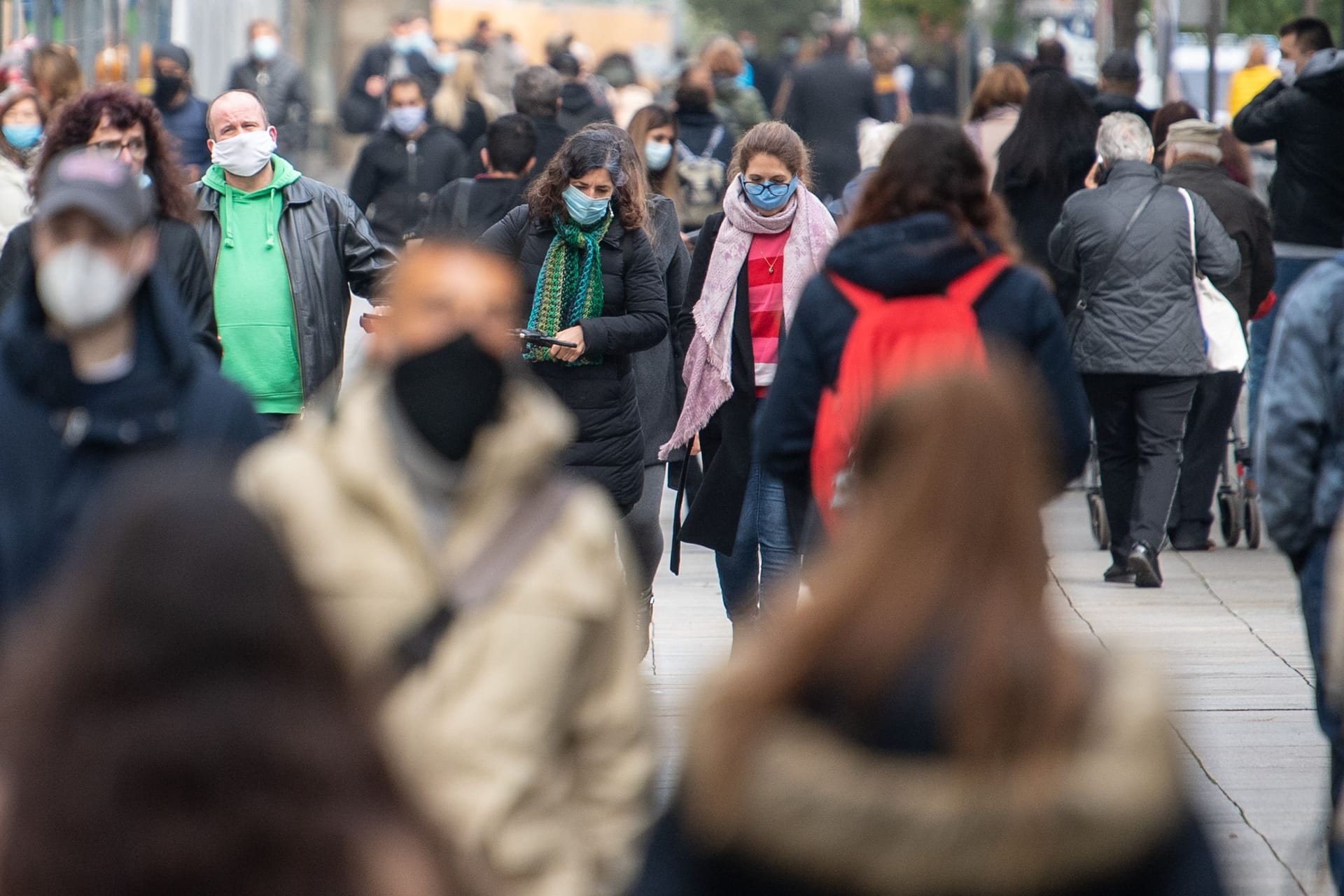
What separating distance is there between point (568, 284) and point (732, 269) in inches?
21.0

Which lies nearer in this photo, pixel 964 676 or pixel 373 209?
pixel 964 676

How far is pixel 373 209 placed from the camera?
14.6 m

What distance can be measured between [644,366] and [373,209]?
7076 mm

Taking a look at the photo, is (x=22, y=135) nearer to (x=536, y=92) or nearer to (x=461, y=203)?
(x=461, y=203)

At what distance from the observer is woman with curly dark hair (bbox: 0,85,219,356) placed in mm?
5570

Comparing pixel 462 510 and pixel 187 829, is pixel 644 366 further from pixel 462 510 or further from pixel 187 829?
pixel 187 829

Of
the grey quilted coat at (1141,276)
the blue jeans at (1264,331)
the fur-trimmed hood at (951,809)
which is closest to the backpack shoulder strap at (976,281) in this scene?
the fur-trimmed hood at (951,809)

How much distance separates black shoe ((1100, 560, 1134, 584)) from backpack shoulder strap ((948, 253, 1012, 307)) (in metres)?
4.61

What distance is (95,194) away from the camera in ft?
11.8

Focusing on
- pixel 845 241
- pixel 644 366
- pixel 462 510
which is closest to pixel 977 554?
pixel 462 510

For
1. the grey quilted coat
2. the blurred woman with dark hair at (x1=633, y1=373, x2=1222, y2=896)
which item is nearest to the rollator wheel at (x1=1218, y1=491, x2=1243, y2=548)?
the grey quilted coat

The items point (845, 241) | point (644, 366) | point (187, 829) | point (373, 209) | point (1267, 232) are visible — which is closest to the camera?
point (187, 829)

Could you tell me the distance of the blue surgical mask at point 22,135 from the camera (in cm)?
1069

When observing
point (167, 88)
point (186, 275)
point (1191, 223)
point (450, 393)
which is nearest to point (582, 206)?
point (186, 275)
